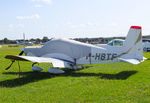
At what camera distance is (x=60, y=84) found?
12.2m

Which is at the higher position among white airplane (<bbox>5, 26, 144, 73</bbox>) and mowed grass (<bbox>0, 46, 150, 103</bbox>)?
white airplane (<bbox>5, 26, 144, 73</bbox>)

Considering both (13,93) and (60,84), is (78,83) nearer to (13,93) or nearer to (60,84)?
(60,84)

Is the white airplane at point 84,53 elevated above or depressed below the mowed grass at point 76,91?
above

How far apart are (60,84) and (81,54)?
4.57 meters

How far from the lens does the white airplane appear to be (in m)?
15.5

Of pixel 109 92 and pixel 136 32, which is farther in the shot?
pixel 136 32

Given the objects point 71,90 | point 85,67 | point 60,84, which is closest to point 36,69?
point 85,67

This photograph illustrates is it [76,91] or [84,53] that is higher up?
[84,53]

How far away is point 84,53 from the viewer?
1645cm

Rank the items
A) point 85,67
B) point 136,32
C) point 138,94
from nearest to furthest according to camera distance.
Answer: point 138,94 < point 136,32 < point 85,67

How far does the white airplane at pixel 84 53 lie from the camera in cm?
1551

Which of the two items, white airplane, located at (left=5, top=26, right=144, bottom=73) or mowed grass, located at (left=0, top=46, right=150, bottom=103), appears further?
white airplane, located at (left=5, top=26, right=144, bottom=73)

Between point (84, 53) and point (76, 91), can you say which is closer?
point (76, 91)

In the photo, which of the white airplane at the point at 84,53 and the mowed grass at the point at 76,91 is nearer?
the mowed grass at the point at 76,91
